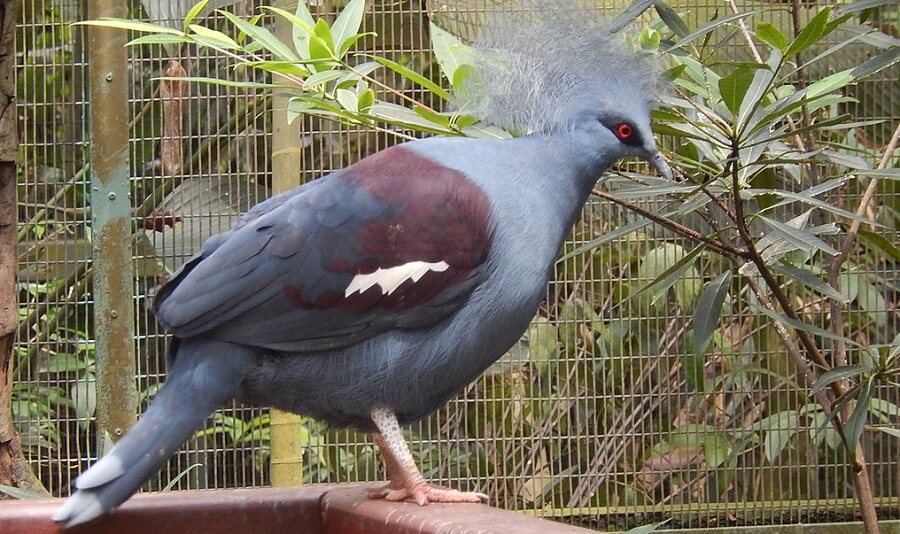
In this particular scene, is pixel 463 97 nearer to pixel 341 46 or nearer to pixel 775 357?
pixel 341 46

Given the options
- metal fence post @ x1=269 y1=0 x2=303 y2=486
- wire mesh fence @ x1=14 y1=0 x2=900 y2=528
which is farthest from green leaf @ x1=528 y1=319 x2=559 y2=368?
metal fence post @ x1=269 y1=0 x2=303 y2=486

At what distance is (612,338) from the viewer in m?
3.33

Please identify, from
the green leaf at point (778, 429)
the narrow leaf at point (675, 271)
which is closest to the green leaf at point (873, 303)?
the green leaf at point (778, 429)

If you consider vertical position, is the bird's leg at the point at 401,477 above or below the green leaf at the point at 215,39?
below

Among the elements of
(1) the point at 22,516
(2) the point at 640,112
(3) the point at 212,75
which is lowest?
(1) the point at 22,516

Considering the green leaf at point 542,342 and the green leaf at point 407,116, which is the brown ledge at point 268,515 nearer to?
the green leaf at point 407,116

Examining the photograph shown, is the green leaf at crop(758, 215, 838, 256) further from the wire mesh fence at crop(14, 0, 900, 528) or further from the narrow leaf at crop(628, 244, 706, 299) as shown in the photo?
the wire mesh fence at crop(14, 0, 900, 528)

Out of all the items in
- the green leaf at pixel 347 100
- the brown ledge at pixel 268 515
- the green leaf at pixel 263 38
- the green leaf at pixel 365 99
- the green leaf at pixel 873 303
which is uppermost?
the green leaf at pixel 263 38

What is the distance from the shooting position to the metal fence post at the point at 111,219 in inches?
95.2

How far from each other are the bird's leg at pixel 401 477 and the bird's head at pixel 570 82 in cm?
56

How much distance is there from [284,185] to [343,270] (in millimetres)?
1021

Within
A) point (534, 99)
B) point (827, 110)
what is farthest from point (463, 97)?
point (827, 110)

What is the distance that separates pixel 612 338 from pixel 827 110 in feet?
2.95

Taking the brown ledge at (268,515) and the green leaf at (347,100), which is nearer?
the brown ledge at (268,515)
